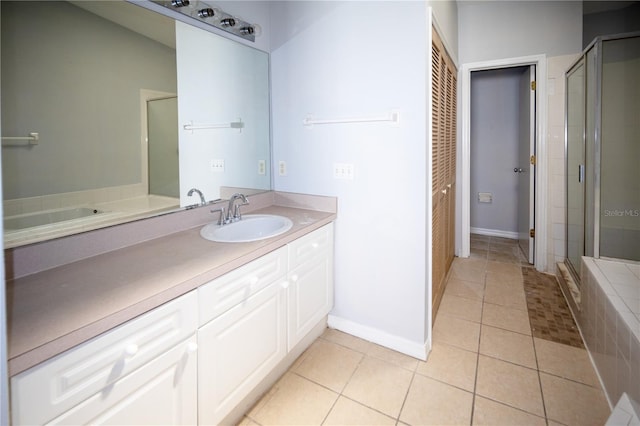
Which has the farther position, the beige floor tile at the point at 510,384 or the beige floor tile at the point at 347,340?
the beige floor tile at the point at 347,340

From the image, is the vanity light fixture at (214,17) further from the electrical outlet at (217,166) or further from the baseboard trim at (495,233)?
the baseboard trim at (495,233)

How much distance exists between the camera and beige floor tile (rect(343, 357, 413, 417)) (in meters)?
1.64

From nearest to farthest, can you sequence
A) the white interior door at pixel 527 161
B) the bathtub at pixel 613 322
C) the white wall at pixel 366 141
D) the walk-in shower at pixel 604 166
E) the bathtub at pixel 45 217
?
1. the bathtub at pixel 45 217
2. the bathtub at pixel 613 322
3. the white wall at pixel 366 141
4. the walk-in shower at pixel 604 166
5. the white interior door at pixel 527 161

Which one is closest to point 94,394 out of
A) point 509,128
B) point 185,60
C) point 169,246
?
point 169,246

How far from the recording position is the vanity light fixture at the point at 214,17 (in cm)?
170

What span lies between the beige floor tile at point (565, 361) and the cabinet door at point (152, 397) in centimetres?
186

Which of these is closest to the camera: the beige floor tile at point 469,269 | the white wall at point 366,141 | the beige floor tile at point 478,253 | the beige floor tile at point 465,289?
the white wall at point 366,141

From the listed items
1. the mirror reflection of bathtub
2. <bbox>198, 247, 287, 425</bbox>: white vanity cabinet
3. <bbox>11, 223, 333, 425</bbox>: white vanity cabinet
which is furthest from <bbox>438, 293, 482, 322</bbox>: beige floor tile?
the mirror reflection of bathtub

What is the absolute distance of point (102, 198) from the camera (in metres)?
1.48

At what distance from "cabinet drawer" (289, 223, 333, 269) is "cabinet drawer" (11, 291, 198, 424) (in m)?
0.68

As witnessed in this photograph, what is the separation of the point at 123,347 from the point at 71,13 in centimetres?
131

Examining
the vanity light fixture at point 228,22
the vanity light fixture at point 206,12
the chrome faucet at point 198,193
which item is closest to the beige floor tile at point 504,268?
the chrome faucet at point 198,193

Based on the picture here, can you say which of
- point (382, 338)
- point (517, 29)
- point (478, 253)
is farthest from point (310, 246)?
point (517, 29)

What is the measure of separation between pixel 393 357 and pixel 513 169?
3.36 meters
